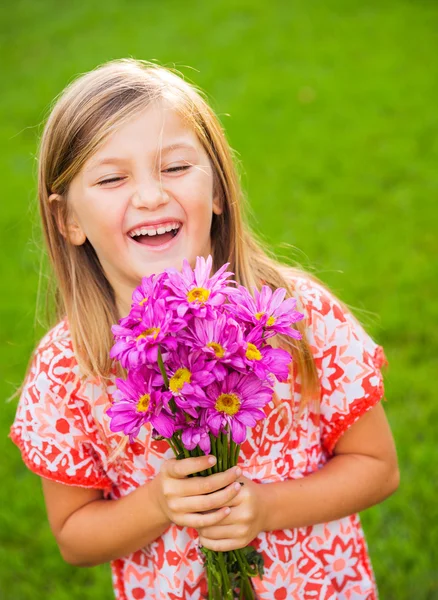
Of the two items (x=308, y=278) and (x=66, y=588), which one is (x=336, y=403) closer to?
(x=308, y=278)

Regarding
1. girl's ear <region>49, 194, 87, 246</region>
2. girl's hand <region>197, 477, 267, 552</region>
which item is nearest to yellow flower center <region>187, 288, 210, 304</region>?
girl's hand <region>197, 477, 267, 552</region>

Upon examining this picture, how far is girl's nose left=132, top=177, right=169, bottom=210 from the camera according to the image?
1.63 metres

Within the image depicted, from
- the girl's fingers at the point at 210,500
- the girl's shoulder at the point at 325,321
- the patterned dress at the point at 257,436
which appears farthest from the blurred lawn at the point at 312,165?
the girl's fingers at the point at 210,500

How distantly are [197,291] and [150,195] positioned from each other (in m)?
0.40

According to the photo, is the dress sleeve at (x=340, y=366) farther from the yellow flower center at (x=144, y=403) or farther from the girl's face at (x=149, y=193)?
the yellow flower center at (x=144, y=403)

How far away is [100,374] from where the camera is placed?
184cm

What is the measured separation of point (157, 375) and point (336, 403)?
69 centimetres

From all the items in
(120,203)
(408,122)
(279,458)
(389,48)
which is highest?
(389,48)

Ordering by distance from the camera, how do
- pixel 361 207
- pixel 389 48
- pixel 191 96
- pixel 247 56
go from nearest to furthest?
pixel 191 96 → pixel 361 207 → pixel 389 48 → pixel 247 56

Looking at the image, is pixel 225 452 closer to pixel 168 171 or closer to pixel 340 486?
pixel 340 486

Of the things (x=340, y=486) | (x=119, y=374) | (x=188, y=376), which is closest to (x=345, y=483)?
(x=340, y=486)

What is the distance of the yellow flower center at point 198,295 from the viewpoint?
1.29 m

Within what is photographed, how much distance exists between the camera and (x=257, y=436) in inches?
73.6

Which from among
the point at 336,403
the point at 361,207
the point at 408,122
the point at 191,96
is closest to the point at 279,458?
the point at 336,403
